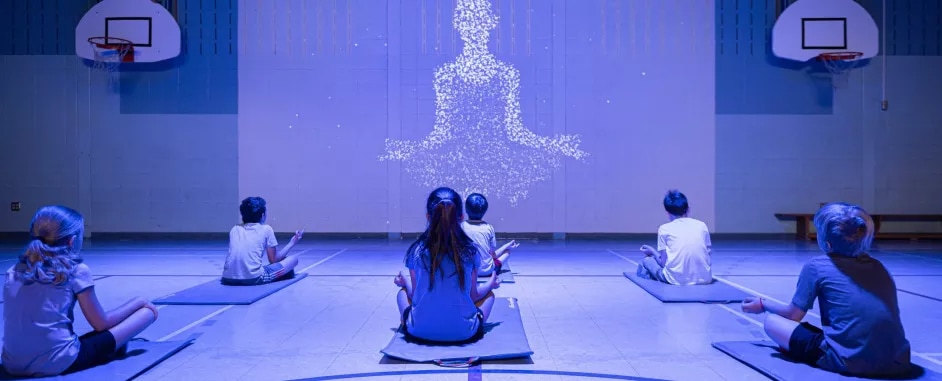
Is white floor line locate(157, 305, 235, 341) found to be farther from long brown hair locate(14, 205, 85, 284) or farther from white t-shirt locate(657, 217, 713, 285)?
white t-shirt locate(657, 217, 713, 285)

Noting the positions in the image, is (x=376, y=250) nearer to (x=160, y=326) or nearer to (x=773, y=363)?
(x=160, y=326)

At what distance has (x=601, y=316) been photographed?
4598 millimetres

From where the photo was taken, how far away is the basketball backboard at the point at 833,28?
10.4 m

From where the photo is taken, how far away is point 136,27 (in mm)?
10531

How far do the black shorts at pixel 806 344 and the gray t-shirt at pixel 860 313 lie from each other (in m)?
0.10

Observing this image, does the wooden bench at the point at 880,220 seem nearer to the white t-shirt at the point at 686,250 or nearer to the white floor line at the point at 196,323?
the white t-shirt at the point at 686,250

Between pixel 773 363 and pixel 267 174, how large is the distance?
364 inches

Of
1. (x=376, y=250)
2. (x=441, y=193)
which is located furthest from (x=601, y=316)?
(x=376, y=250)

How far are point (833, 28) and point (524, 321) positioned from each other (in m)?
8.59

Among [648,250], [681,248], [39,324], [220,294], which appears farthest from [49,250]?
[681,248]

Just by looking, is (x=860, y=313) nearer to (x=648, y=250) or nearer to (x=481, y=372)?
(x=481, y=372)

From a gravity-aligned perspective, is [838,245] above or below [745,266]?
above

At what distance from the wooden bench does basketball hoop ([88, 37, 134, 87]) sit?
10.7 m

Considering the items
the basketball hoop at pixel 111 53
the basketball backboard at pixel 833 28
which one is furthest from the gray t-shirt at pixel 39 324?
the basketball backboard at pixel 833 28
